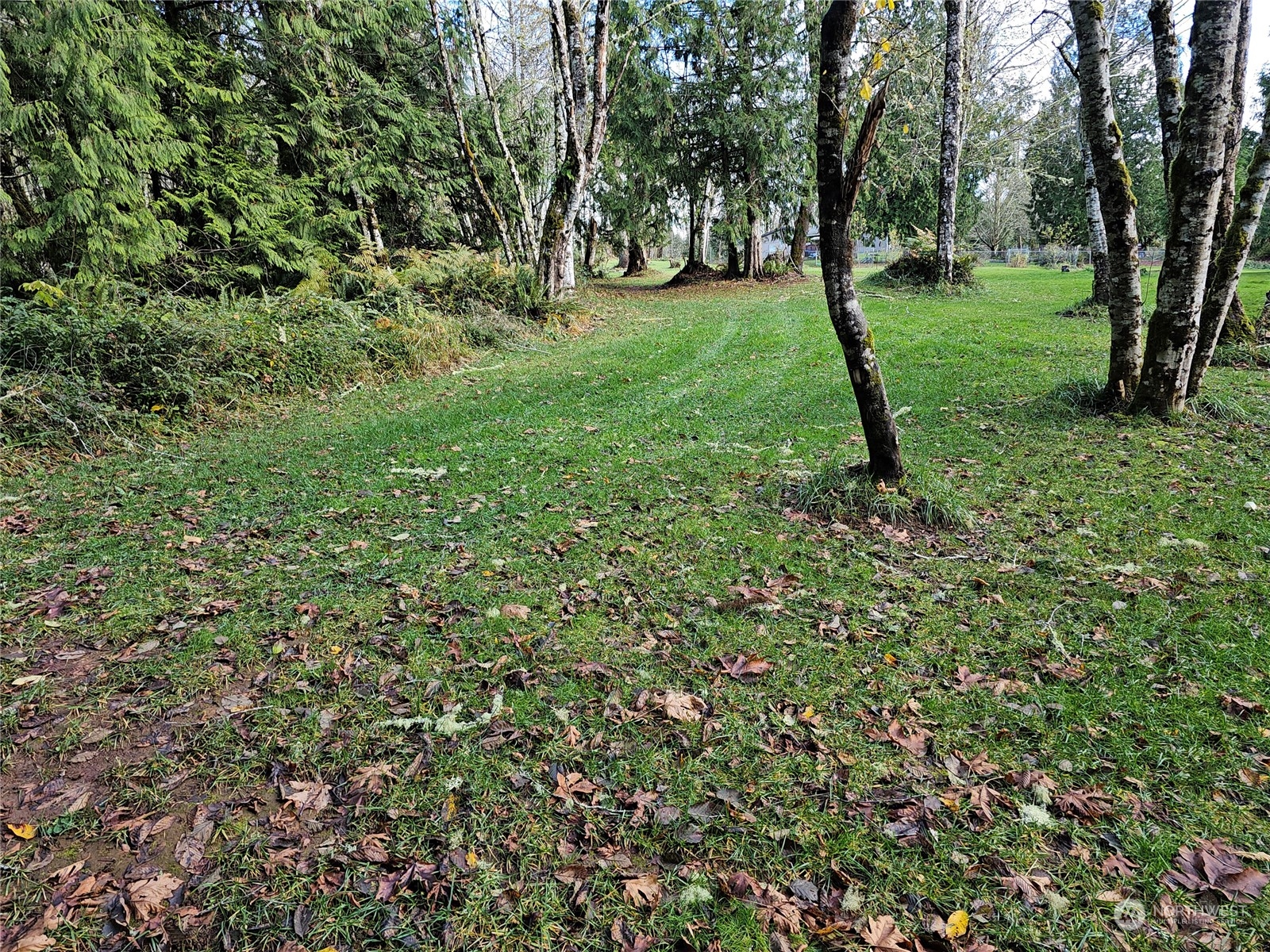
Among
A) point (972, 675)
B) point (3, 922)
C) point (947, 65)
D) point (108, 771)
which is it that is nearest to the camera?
point (3, 922)

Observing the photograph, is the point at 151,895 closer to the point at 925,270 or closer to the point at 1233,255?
the point at 1233,255

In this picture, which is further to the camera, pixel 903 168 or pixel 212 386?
pixel 903 168

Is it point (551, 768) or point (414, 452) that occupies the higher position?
point (414, 452)

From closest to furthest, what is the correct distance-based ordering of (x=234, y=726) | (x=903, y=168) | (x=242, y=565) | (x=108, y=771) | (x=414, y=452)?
(x=108, y=771) < (x=234, y=726) < (x=242, y=565) < (x=414, y=452) < (x=903, y=168)

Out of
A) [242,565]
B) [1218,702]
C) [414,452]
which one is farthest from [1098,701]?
[414,452]

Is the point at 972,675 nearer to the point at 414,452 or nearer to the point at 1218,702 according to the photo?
the point at 1218,702

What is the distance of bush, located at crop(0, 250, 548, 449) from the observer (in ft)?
19.3

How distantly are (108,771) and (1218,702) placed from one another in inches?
180


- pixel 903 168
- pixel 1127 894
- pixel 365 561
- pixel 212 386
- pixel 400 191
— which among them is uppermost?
pixel 903 168

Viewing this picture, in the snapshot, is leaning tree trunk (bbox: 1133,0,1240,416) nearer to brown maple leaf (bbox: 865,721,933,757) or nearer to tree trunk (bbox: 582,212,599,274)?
brown maple leaf (bbox: 865,721,933,757)

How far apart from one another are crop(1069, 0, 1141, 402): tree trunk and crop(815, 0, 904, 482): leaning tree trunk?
116 inches

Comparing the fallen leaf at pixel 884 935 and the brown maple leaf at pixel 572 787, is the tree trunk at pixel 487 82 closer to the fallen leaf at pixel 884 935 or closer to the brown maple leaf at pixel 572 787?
the brown maple leaf at pixel 572 787

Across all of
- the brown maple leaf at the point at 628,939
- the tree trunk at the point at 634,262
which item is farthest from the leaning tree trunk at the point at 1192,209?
the tree trunk at the point at 634,262

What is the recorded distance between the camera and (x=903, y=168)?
72.6ft
